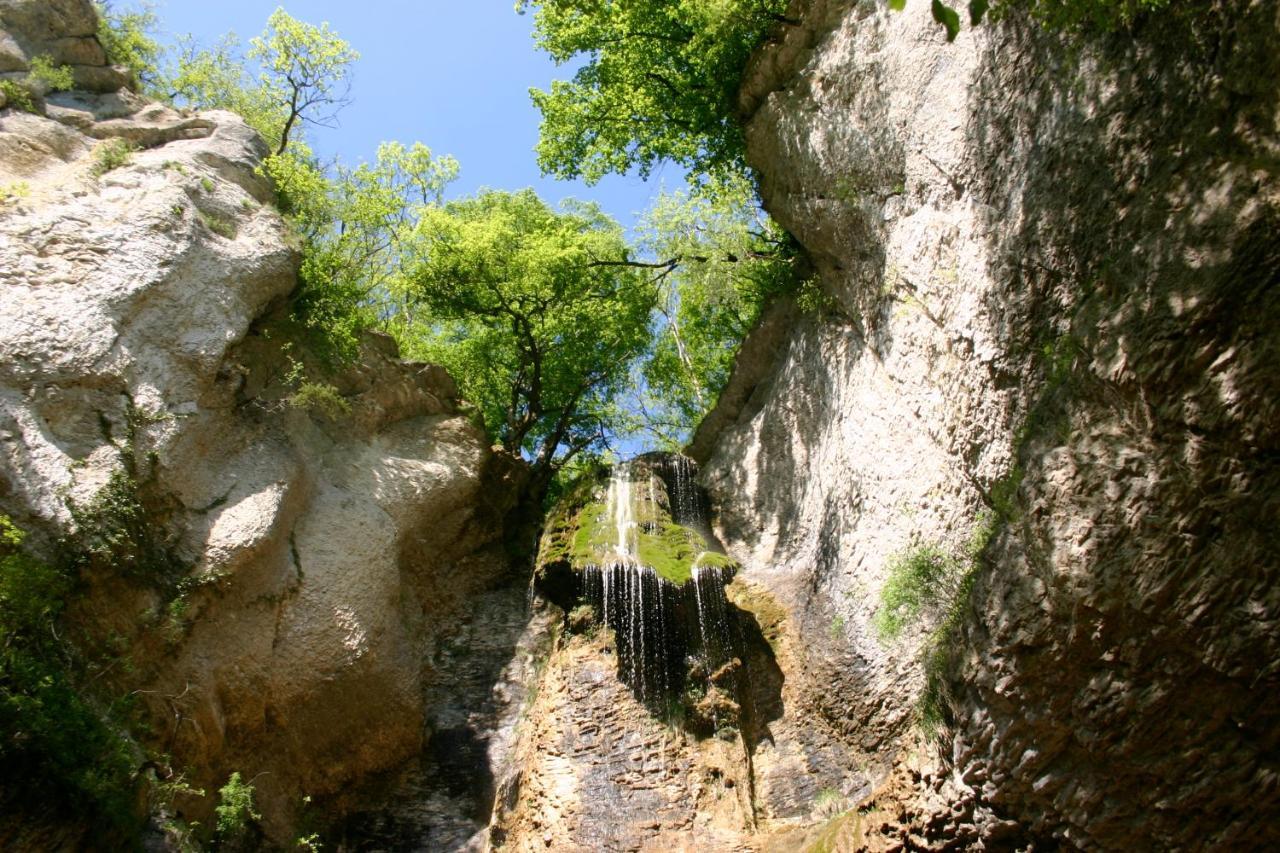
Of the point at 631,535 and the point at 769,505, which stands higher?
the point at 769,505

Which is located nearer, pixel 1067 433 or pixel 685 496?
pixel 1067 433

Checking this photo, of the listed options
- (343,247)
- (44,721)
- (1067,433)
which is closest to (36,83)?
(343,247)

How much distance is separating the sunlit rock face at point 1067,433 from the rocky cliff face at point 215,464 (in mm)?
5696

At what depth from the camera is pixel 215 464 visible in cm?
1179

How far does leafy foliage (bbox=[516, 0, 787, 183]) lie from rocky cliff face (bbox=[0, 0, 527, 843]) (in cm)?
586

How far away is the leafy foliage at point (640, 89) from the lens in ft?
53.6

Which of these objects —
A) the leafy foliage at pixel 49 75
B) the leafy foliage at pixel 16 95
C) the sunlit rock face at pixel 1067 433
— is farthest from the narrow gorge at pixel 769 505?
the leafy foliage at pixel 16 95

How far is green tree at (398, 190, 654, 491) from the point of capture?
1764 centimetres

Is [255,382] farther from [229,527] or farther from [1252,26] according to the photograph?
[1252,26]

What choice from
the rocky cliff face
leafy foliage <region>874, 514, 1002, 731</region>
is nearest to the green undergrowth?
leafy foliage <region>874, 514, 1002, 731</region>

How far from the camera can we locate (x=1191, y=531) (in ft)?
21.6

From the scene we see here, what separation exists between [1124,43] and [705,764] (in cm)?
931

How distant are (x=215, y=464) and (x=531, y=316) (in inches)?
313

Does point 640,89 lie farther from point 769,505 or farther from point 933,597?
point 933,597
